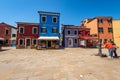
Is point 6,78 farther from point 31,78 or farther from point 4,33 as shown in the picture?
point 4,33

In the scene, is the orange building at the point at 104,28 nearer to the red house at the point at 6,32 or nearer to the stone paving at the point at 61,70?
the stone paving at the point at 61,70

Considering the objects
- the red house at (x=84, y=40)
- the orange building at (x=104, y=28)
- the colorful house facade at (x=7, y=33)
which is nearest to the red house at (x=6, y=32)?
the colorful house facade at (x=7, y=33)

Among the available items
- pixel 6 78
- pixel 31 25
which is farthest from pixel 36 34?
pixel 6 78

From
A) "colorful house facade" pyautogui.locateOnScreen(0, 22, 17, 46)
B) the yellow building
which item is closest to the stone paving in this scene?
the yellow building

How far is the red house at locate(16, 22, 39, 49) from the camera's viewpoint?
95.5ft

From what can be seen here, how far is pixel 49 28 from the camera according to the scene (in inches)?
1161

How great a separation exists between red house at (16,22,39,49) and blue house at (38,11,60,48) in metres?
1.46

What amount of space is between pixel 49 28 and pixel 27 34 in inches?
213

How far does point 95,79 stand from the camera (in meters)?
5.24

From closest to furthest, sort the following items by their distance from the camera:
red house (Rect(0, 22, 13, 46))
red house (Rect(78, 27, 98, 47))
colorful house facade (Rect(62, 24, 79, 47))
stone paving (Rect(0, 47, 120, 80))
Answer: stone paving (Rect(0, 47, 120, 80)), red house (Rect(78, 27, 98, 47)), colorful house facade (Rect(62, 24, 79, 47)), red house (Rect(0, 22, 13, 46))

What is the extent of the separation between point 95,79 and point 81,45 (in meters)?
27.9

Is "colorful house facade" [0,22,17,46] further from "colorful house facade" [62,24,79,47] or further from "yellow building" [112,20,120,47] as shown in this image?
"yellow building" [112,20,120,47]

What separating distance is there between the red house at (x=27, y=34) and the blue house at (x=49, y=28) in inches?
57.4

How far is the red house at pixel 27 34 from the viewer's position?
95.5 ft
